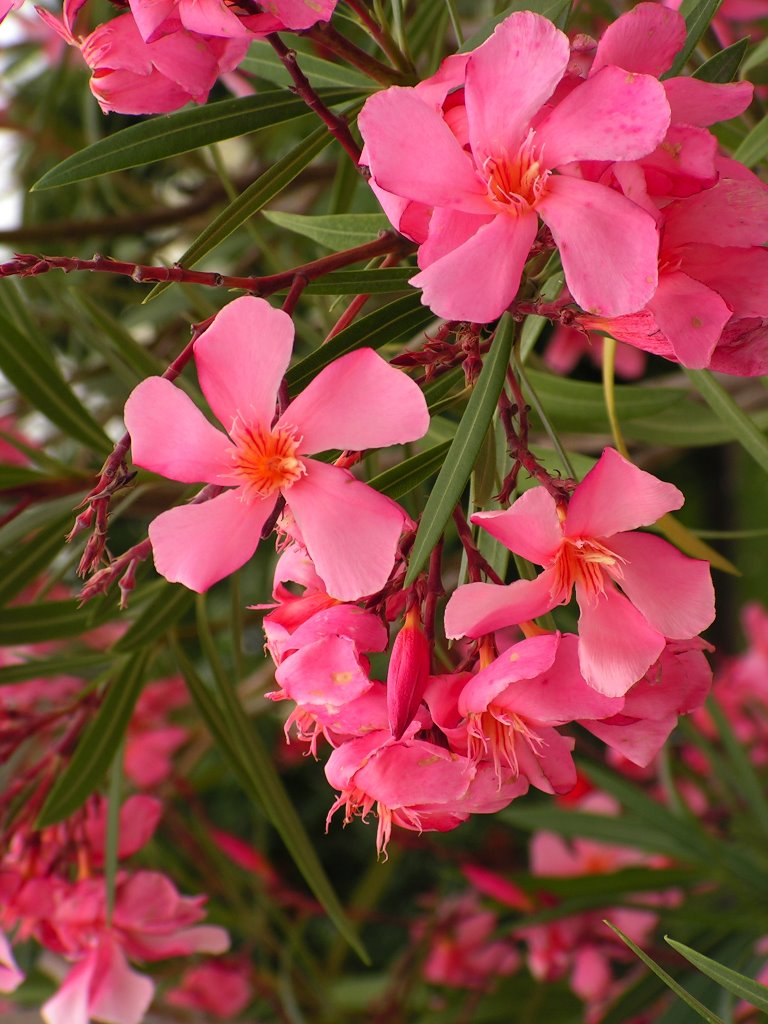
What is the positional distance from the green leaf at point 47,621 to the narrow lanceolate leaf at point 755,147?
0.50m

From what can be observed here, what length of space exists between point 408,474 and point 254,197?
154 mm

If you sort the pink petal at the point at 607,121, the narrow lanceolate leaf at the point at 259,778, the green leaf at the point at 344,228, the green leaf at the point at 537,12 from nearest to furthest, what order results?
the pink petal at the point at 607,121 < the green leaf at the point at 537,12 < the green leaf at the point at 344,228 < the narrow lanceolate leaf at the point at 259,778

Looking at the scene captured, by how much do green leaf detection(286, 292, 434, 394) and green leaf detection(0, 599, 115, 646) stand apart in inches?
14.1

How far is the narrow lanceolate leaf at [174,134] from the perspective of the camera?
478 mm

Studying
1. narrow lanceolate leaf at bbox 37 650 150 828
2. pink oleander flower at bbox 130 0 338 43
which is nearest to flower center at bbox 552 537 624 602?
pink oleander flower at bbox 130 0 338 43

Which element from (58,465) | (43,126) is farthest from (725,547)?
(58,465)

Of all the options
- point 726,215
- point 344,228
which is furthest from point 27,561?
point 726,215

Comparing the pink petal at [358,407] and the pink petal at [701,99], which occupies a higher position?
the pink petal at [701,99]

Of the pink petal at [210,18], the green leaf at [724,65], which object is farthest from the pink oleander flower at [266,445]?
the green leaf at [724,65]

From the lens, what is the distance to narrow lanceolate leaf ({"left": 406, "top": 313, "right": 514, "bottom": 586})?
0.39 m

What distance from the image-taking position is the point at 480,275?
0.35 meters

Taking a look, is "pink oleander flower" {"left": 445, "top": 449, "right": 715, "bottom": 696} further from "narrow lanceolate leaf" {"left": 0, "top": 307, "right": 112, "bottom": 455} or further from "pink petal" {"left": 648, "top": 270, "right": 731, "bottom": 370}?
"narrow lanceolate leaf" {"left": 0, "top": 307, "right": 112, "bottom": 455}

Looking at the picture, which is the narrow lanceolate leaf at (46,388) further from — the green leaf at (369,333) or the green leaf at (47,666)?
the green leaf at (369,333)

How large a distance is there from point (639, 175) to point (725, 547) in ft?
7.12
